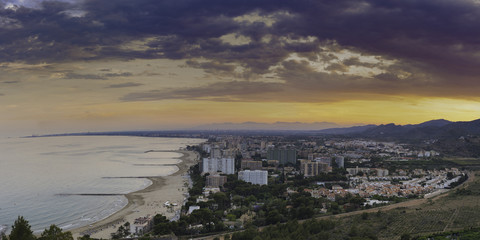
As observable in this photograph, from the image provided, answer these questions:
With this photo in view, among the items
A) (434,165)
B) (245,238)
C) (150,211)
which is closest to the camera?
(245,238)

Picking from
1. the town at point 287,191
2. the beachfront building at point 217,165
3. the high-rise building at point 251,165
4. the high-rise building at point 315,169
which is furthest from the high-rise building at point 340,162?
the beachfront building at point 217,165

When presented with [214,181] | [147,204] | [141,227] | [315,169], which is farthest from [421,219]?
[315,169]

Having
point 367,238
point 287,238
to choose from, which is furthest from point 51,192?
point 367,238

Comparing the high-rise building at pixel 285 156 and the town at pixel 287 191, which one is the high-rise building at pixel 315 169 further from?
the high-rise building at pixel 285 156

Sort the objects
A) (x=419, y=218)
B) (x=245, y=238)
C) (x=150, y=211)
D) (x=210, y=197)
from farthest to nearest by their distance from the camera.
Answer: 1. (x=210, y=197)
2. (x=150, y=211)
3. (x=419, y=218)
4. (x=245, y=238)

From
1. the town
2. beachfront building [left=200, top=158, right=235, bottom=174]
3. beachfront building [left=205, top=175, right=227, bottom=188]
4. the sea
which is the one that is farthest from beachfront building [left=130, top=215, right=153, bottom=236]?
beachfront building [left=200, top=158, right=235, bottom=174]

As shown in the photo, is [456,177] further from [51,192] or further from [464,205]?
[51,192]

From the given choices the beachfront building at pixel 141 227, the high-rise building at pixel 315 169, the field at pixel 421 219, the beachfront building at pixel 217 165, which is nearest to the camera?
the field at pixel 421 219

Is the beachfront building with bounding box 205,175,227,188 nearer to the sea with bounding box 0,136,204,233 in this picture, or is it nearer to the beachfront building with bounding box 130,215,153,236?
the sea with bounding box 0,136,204,233
